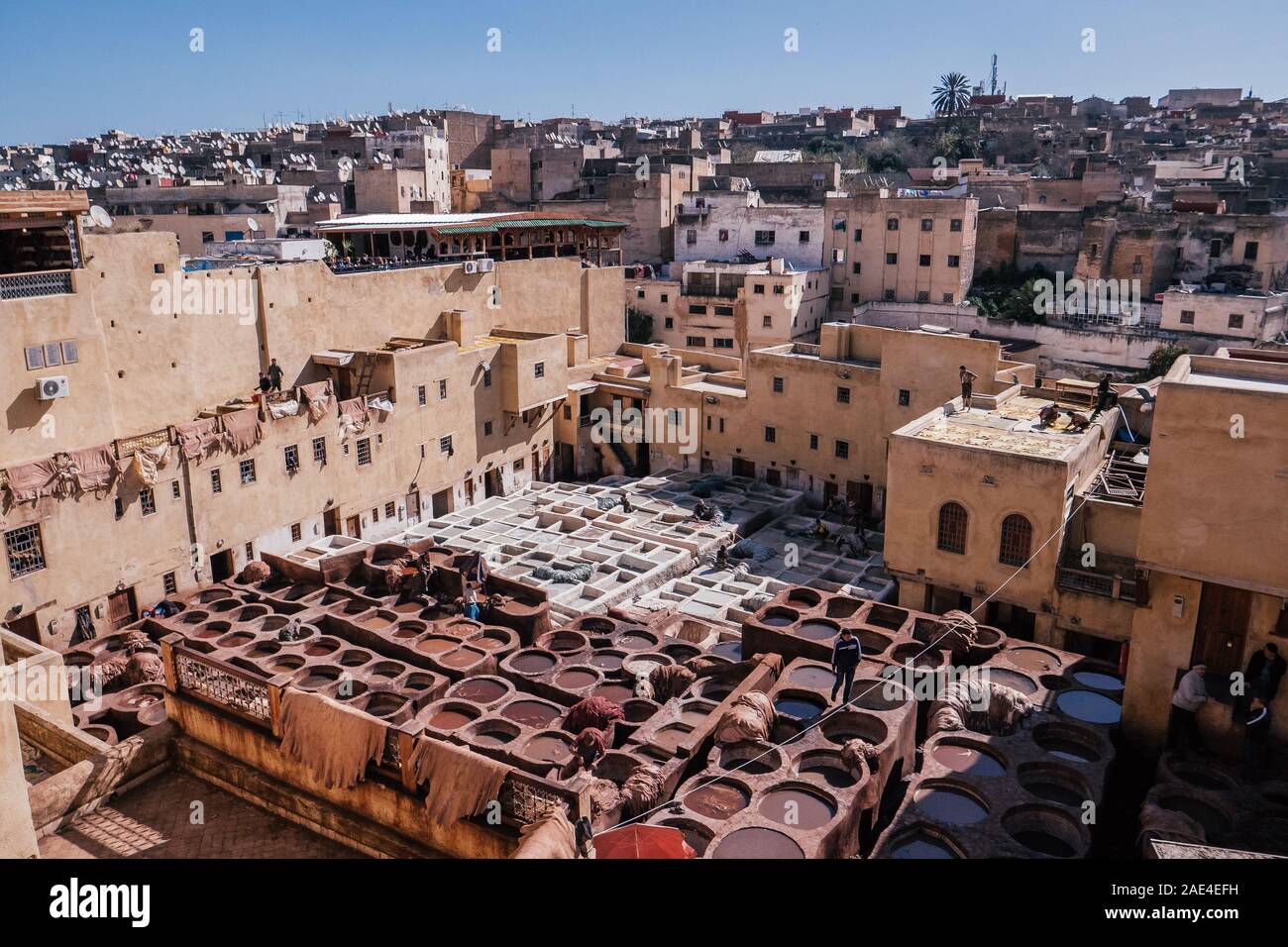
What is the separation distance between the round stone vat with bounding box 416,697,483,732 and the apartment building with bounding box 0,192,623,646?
11.5 meters

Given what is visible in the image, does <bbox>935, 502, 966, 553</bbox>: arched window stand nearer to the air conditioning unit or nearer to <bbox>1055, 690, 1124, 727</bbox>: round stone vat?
<bbox>1055, 690, 1124, 727</bbox>: round stone vat

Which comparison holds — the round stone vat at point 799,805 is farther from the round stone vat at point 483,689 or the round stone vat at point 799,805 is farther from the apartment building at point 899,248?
the apartment building at point 899,248

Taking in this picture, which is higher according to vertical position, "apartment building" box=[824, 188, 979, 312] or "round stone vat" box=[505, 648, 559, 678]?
"apartment building" box=[824, 188, 979, 312]

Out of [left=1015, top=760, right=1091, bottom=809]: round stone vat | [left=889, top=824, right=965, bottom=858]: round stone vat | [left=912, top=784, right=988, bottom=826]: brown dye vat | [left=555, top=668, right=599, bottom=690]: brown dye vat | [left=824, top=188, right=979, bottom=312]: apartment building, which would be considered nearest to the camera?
[left=889, top=824, right=965, bottom=858]: round stone vat

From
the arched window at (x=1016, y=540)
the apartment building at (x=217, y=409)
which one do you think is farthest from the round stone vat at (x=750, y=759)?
the apartment building at (x=217, y=409)

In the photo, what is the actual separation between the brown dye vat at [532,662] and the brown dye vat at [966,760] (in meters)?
8.40

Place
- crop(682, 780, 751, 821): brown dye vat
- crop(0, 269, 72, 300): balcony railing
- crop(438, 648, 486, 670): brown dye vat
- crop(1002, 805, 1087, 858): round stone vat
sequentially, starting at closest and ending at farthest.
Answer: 1. crop(1002, 805, 1087, 858): round stone vat
2. crop(682, 780, 751, 821): brown dye vat
3. crop(438, 648, 486, 670): brown dye vat
4. crop(0, 269, 72, 300): balcony railing

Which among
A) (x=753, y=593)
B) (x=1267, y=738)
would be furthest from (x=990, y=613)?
(x=1267, y=738)

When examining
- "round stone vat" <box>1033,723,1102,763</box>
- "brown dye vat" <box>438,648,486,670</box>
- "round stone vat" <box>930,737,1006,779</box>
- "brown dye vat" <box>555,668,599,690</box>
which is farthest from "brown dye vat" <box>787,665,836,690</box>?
"brown dye vat" <box>438,648,486,670</box>

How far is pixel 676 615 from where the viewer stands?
25281 mm

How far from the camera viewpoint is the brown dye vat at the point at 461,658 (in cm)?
2038

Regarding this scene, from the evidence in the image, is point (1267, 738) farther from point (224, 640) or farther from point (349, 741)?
point (224, 640)

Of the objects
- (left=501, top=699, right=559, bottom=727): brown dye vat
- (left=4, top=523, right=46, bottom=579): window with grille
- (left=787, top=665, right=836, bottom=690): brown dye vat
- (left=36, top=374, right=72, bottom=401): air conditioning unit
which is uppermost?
(left=36, top=374, right=72, bottom=401): air conditioning unit

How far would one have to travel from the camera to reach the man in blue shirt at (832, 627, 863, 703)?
17078 mm
